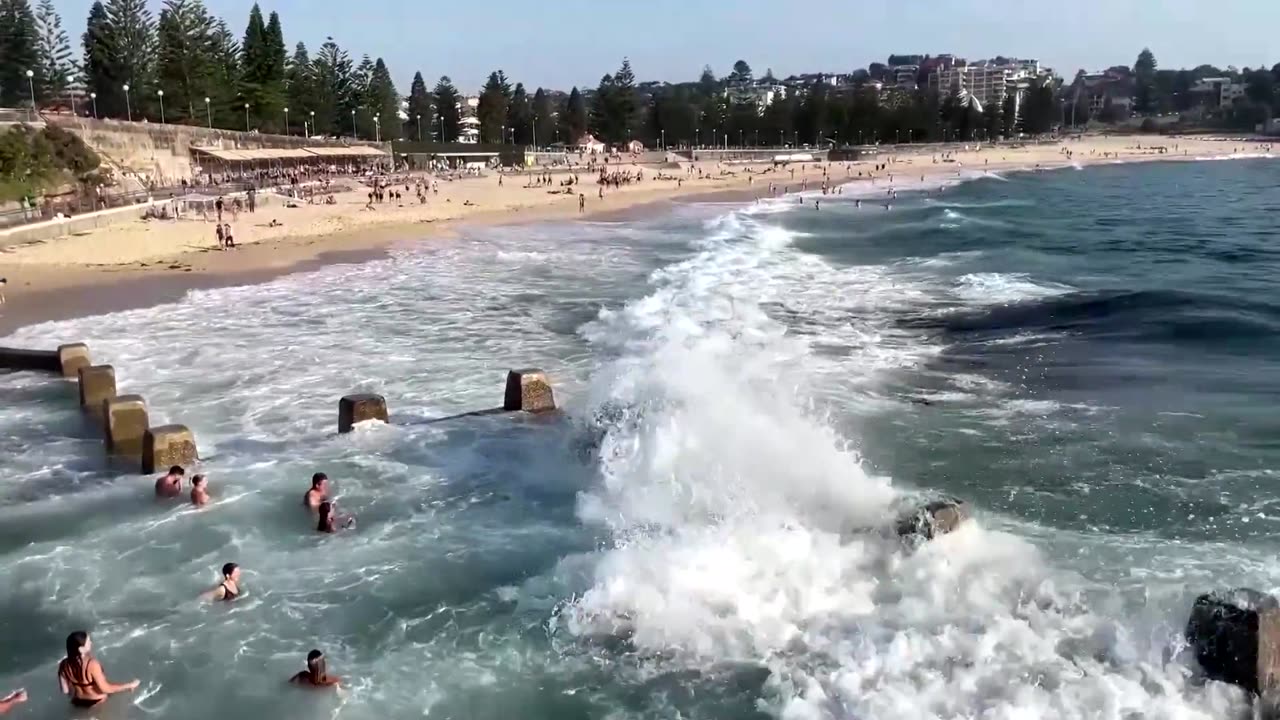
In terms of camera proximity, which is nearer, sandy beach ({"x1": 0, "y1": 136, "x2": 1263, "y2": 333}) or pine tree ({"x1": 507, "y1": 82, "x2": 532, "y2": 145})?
sandy beach ({"x1": 0, "y1": 136, "x2": 1263, "y2": 333})

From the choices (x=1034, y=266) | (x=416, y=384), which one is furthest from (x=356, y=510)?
(x=1034, y=266)

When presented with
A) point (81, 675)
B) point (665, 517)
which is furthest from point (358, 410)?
point (81, 675)

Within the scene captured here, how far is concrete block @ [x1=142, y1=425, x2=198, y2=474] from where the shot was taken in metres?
12.4

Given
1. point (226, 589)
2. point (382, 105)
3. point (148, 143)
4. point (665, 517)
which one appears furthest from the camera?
point (382, 105)

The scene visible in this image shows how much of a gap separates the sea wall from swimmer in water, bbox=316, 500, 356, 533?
47169 millimetres

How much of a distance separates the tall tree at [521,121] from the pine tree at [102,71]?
57045mm

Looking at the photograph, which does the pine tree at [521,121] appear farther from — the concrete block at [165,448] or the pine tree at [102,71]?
the concrete block at [165,448]

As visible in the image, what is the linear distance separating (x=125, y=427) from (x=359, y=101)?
103 m

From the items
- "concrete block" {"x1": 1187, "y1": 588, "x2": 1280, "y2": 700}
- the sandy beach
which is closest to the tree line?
the sandy beach

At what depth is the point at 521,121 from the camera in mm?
132250

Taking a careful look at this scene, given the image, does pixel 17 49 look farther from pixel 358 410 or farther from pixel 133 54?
pixel 358 410

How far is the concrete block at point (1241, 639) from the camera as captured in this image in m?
6.96

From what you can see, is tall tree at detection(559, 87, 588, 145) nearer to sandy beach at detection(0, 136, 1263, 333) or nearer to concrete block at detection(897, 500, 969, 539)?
sandy beach at detection(0, 136, 1263, 333)

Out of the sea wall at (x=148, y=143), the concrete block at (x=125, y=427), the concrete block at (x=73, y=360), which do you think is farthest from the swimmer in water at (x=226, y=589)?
the sea wall at (x=148, y=143)
